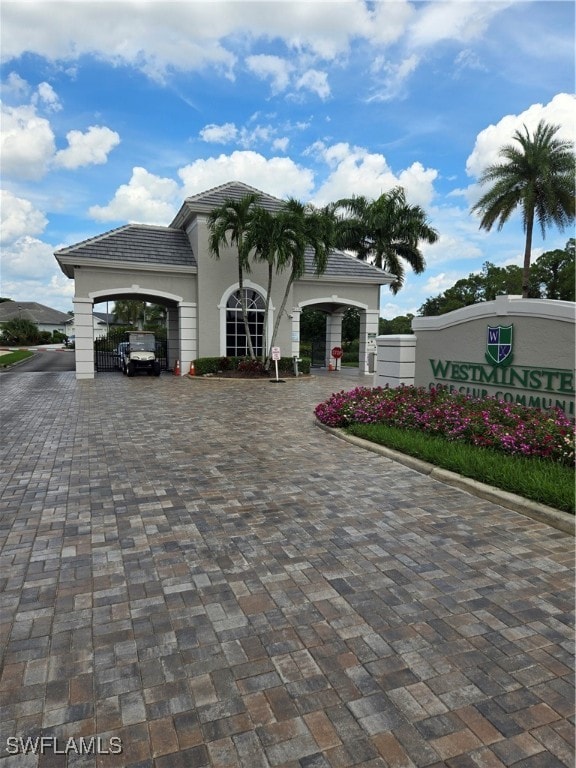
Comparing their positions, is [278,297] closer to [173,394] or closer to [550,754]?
[173,394]

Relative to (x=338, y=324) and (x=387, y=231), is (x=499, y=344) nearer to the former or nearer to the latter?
(x=338, y=324)

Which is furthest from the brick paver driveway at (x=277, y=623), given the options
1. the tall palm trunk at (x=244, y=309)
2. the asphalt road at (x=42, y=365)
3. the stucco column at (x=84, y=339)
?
the asphalt road at (x=42, y=365)

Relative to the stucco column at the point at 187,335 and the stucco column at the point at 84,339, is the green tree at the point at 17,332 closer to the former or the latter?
the stucco column at the point at 84,339

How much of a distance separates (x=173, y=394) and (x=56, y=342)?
173 feet

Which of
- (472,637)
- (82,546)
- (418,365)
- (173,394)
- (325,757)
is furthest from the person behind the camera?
(173,394)

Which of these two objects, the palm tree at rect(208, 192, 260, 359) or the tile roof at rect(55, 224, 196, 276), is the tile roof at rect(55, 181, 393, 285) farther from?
the palm tree at rect(208, 192, 260, 359)

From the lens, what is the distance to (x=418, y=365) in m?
10.7

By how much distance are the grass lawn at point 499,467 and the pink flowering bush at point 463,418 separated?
0.15 metres

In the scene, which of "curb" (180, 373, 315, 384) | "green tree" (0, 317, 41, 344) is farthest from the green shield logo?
"green tree" (0, 317, 41, 344)

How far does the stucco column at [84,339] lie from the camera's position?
1892cm

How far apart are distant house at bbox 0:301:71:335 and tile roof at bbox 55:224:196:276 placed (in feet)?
184

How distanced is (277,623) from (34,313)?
80.3 m

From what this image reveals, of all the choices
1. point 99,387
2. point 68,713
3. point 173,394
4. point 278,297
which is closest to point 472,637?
point 68,713

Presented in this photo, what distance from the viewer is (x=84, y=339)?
1914 centimetres
